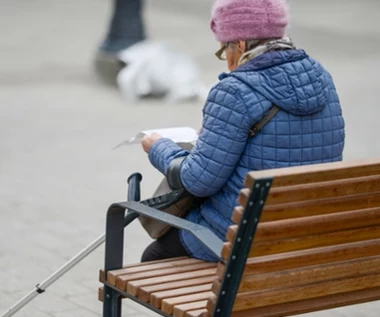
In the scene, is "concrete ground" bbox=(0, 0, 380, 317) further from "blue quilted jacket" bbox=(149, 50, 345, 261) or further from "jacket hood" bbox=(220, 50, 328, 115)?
"jacket hood" bbox=(220, 50, 328, 115)

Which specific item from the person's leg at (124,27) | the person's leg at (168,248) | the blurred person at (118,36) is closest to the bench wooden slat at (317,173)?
the person's leg at (168,248)

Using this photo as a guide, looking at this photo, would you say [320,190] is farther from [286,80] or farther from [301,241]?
[286,80]

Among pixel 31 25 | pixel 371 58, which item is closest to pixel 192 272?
pixel 371 58

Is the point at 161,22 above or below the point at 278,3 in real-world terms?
above

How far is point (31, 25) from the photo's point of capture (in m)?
15.0

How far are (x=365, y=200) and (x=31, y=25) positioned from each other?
11.7 metres

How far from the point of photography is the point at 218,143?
407cm

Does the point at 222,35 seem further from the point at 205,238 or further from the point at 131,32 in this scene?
the point at 131,32

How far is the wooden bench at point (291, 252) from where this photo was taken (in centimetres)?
362

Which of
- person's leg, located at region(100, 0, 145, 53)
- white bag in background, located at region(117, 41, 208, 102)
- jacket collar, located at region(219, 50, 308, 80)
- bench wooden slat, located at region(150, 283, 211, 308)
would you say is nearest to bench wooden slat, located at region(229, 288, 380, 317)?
bench wooden slat, located at region(150, 283, 211, 308)

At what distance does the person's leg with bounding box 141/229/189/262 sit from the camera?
4.46 metres

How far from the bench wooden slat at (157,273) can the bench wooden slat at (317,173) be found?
0.82 meters

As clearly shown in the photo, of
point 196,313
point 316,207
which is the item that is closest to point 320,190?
point 316,207

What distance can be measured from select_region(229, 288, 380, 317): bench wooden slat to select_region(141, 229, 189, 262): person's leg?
26.4 inches
